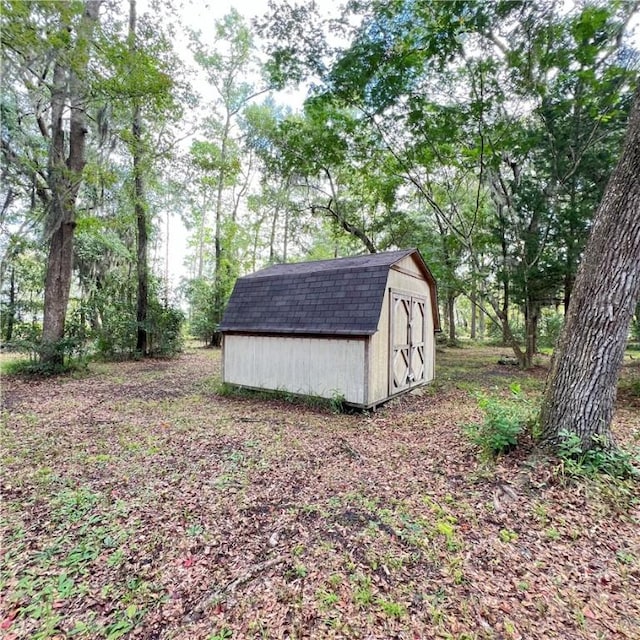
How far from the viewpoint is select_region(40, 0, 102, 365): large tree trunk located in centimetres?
710

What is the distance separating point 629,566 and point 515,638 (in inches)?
44.9

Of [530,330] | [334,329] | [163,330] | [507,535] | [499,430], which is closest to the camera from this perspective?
[507,535]

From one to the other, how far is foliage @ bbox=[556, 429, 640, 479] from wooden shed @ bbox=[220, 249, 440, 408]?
2992 millimetres

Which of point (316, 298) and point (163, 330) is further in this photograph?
point (163, 330)

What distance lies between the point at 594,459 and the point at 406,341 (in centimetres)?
418

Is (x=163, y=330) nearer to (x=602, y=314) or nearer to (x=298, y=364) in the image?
(x=298, y=364)

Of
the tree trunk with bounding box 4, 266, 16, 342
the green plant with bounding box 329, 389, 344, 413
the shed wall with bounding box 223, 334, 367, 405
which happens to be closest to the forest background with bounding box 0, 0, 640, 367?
the tree trunk with bounding box 4, 266, 16, 342

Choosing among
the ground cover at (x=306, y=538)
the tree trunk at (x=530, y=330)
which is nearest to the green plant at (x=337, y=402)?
the ground cover at (x=306, y=538)

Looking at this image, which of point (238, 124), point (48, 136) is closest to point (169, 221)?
point (238, 124)

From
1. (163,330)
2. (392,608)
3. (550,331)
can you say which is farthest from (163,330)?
(550,331)

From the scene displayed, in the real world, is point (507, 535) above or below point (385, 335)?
below

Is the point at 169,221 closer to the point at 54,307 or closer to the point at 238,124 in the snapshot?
the point at 238,124

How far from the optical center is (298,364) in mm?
6516

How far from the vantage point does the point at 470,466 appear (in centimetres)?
354
